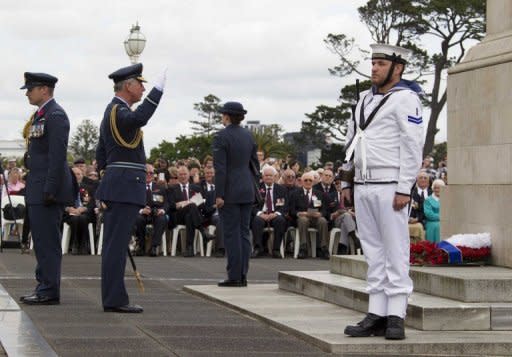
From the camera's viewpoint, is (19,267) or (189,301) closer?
(189,301)

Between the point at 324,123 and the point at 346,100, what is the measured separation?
4.68 m

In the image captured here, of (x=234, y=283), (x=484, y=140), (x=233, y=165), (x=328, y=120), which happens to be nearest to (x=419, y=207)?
(x=233, y=165)

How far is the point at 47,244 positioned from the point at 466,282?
395cm

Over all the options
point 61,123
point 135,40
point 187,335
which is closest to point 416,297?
point 187,335

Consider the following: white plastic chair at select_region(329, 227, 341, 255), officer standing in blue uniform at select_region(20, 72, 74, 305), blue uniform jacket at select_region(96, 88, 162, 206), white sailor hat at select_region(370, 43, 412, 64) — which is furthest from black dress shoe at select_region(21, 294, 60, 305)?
white plastic chair at select_region(329, 227, 341, 255)

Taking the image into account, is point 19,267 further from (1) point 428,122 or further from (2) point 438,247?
(1) point 428,122

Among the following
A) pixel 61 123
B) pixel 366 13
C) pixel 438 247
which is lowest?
pixel 438 247

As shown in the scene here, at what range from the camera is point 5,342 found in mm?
8516

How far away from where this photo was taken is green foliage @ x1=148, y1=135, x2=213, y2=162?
92000 millimetres

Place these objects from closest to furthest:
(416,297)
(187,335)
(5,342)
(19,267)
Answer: (5,342) < (187,335) < (416,297) < (19,267)

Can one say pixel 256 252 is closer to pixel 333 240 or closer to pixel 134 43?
pixel 333 240

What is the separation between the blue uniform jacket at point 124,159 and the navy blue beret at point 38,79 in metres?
0.88

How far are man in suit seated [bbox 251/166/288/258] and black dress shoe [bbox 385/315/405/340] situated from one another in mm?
12668

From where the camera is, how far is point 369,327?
29.4ft
